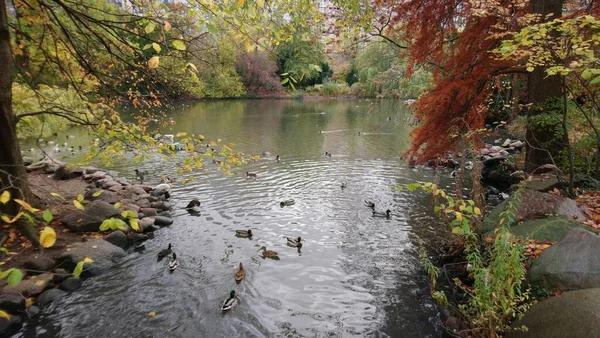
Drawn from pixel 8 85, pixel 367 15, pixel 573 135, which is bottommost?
pixel 573 135

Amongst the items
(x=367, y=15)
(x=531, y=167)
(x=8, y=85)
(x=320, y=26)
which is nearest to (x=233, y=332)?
(x=8, y=85)

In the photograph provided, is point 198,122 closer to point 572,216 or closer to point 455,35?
point 455,35

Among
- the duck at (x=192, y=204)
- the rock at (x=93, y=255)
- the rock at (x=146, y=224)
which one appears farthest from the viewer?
the duck at (x=192, y=204)

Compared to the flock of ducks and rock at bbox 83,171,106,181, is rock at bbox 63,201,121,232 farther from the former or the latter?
rock at bbox 83,171,106,181

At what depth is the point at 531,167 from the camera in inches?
339

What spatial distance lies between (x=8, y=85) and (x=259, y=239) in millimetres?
5441

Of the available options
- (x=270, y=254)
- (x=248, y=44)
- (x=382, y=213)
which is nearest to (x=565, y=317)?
(x=248, y=44)

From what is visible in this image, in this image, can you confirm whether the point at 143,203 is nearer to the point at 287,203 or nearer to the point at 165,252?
the point at 165,252

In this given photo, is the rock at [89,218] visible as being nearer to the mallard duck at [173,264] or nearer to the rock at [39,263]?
the rock at [39,263]

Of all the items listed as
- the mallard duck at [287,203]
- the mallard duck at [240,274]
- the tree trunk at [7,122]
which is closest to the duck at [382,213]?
the mallard duck at [287,203]

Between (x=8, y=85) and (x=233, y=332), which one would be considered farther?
(x=8, y=85)

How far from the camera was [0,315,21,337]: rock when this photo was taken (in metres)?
4.80

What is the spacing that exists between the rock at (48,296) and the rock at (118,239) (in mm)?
1613

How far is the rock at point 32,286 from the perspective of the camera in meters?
5.34
